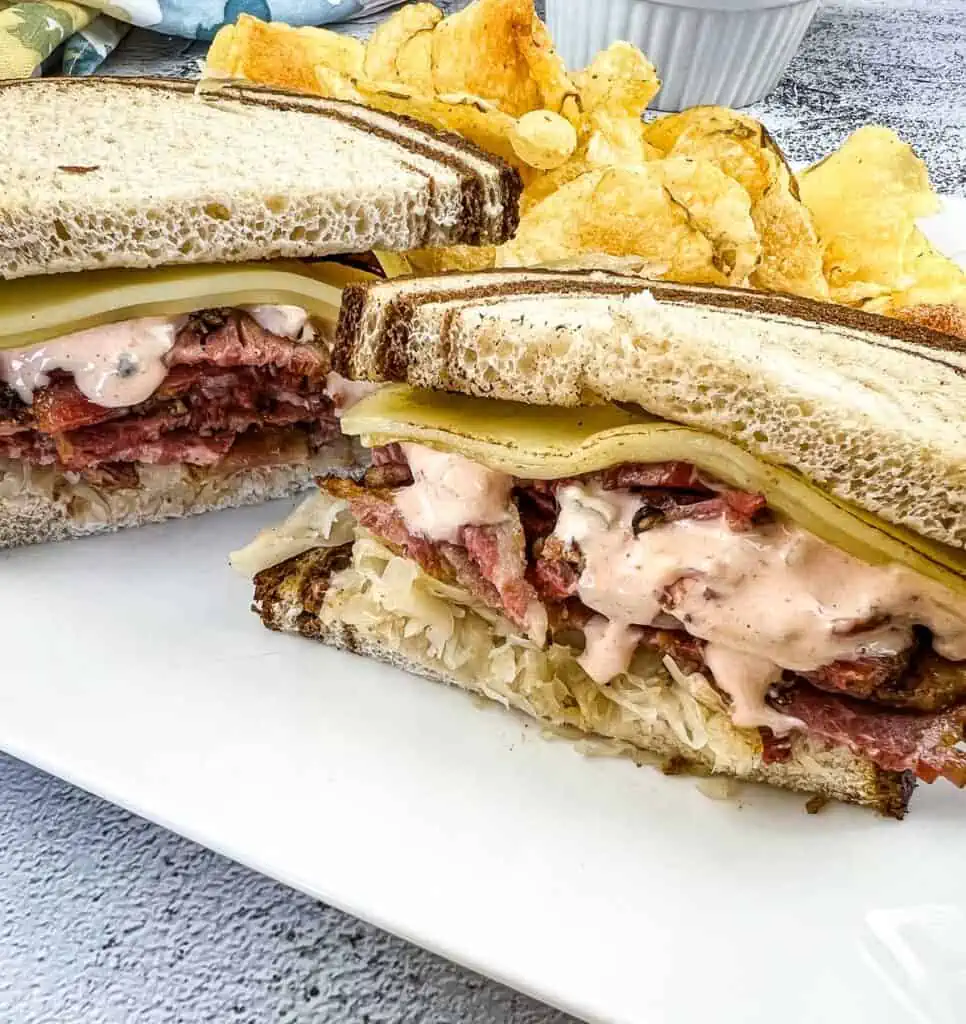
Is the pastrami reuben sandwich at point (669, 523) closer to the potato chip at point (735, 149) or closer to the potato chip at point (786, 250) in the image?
the potato chip at point (786, 250)

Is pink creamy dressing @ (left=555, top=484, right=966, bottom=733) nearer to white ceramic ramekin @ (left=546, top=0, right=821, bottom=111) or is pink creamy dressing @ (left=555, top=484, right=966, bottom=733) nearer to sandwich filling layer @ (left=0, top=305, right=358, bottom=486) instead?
sandwich filling layer @ (left=0, top=305, right=358, bottom=486)

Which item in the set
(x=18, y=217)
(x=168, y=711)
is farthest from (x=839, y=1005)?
(x=18, y=217)

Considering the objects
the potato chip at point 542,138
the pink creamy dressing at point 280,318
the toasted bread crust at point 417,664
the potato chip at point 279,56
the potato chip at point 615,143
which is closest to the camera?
the toasted bread crust at point 417,664

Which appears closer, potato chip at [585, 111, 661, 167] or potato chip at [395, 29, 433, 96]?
potato chip at [585, 111, 661, 167]

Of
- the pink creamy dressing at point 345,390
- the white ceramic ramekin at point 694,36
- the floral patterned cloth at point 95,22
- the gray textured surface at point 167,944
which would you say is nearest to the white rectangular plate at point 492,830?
the gray textured surface at point 167,944

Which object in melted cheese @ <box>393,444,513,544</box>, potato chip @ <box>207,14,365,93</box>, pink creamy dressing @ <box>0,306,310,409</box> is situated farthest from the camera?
potato chip @ <box>207,14,365,93</box>

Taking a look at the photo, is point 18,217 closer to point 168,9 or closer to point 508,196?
point 508,196

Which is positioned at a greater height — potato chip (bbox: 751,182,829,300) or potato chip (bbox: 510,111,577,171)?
potato chip (bbox: 510,111,577,171)

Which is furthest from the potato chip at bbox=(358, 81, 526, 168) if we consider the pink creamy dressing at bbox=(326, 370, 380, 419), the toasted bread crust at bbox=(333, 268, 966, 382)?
the pink creamy dressing at bbox=(326, 370, 380, 419)

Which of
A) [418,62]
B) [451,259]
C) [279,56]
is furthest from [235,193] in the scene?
[279,56]
